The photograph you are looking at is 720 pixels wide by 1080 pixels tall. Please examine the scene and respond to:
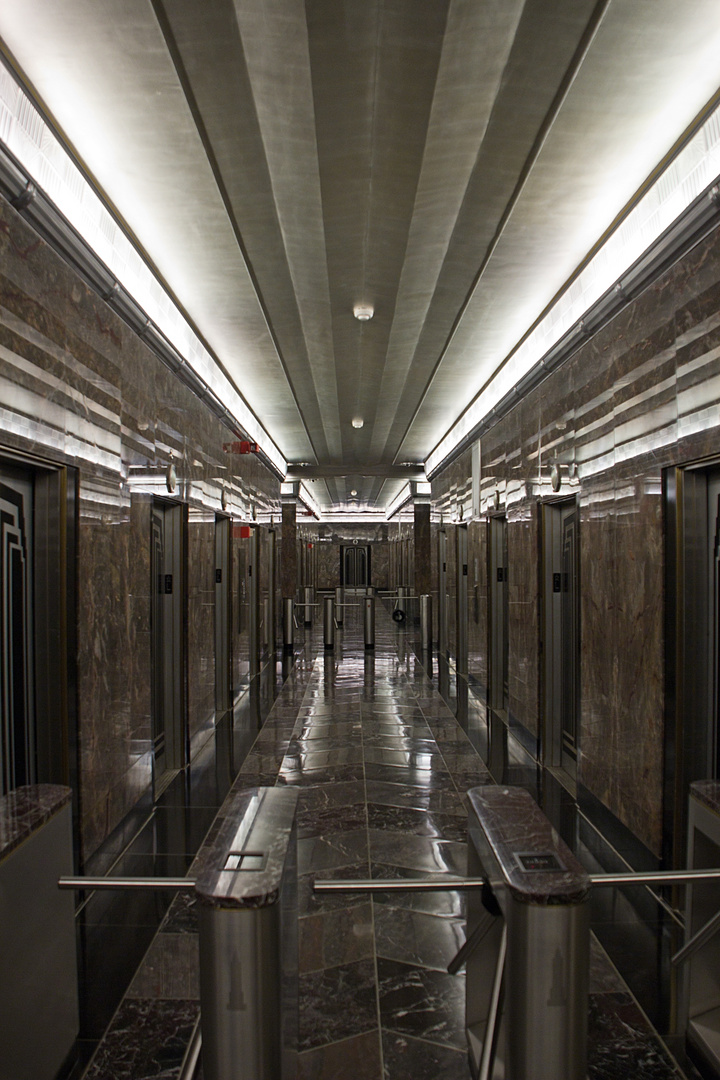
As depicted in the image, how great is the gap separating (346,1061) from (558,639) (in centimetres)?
393

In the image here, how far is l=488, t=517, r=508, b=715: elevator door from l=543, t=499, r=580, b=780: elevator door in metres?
1.74

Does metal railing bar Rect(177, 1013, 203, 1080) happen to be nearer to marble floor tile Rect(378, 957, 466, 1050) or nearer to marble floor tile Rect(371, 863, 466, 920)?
marble floor tile Rect(378, 957, 466, 1050)

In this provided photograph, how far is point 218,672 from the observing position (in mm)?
7480

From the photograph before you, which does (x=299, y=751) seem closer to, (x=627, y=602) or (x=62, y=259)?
(x=627, y=602)

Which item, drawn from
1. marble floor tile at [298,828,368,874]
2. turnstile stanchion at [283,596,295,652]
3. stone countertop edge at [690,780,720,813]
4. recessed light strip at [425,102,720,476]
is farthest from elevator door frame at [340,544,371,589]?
stone countertop edge at [690,780,720,813]

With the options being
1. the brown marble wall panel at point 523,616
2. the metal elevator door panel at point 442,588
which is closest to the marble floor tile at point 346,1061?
the brown marble wall panel at point 523,616

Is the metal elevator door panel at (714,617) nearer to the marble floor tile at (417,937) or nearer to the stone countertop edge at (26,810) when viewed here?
the marble floor tile at (417,937)

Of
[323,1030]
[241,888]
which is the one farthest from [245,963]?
[323,1030]

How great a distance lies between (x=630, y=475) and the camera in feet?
12.9

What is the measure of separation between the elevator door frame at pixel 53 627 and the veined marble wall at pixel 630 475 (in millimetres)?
2950

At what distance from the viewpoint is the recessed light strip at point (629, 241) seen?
9.58 feet

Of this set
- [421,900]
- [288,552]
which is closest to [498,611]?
[421,900]

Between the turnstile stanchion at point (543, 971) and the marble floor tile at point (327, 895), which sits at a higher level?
the turnstile stanchion at point (543, 971)

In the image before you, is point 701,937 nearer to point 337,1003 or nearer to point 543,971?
point 543,971
